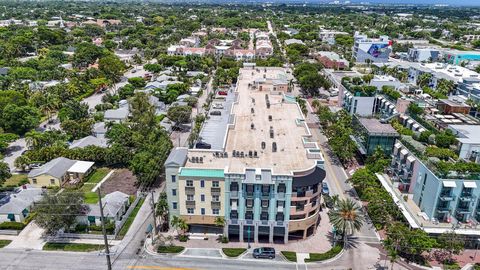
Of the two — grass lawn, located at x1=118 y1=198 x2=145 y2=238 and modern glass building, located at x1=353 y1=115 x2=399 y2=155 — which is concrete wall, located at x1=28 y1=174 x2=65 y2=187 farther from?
modern glass building, located at x1=353 y1=115 x2=399 y2=155

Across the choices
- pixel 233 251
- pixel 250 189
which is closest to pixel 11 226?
pixel 233 251

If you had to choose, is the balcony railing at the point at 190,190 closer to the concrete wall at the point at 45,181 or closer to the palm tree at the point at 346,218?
the palm tree at the point at 346,218

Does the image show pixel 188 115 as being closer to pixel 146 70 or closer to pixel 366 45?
Answer: pixel 146 70

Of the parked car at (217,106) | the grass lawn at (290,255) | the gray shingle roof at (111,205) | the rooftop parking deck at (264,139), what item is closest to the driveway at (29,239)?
the gray shingle roof at (111,205)

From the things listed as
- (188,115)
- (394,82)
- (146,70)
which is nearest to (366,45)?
(394,82)

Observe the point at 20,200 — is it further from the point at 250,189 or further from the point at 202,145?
the point at 250,189

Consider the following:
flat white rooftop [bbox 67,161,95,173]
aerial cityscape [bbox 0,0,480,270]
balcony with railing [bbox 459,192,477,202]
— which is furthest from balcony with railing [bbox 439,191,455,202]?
flat white rooftop [bbox 67,161,95,173]

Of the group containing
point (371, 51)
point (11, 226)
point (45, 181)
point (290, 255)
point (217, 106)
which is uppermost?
point (371, 51)
